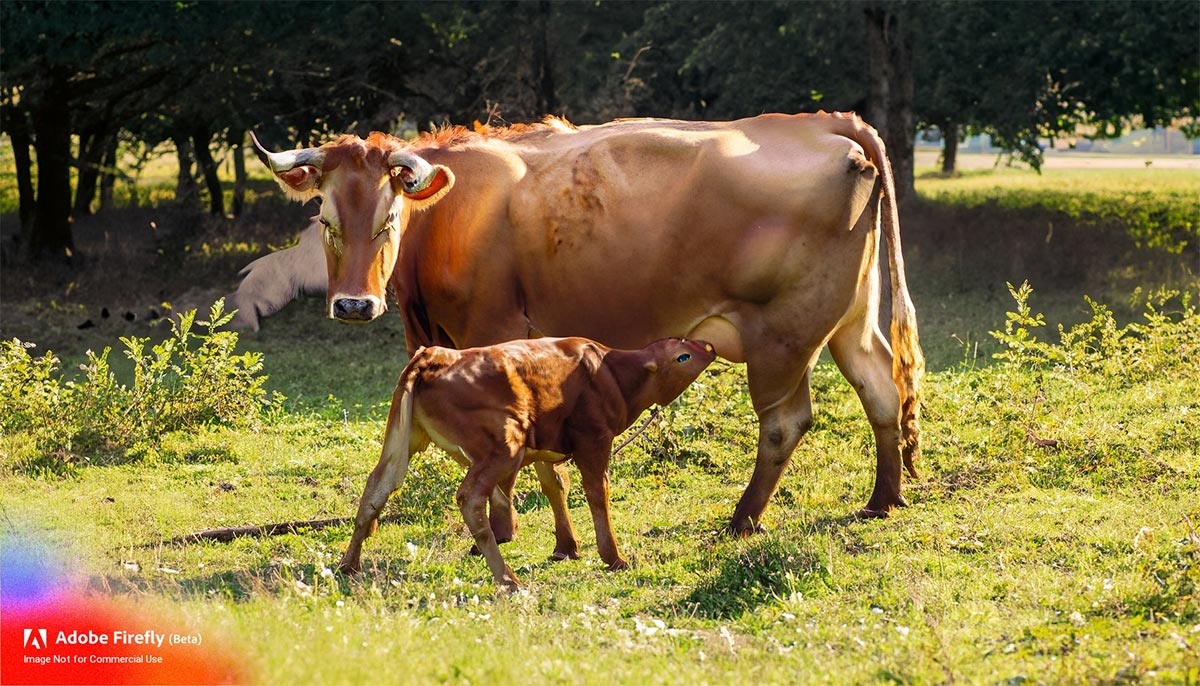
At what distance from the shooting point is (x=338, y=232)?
7238 mm

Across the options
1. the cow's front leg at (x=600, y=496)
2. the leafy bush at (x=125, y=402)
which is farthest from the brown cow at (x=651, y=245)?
the leafy bush at (x=125, y=402)

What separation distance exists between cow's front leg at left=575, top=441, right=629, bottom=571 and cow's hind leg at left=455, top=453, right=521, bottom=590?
1.54 ft

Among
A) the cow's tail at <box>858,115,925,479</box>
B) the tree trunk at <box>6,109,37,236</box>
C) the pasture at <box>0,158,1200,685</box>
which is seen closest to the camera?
the pasture at <box>0,158,1200,685</box>

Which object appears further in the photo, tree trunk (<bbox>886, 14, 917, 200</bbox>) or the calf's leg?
tree trunk (<bbox>886, 14, 917, 200</bbox>)

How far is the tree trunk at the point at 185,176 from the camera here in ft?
76.8

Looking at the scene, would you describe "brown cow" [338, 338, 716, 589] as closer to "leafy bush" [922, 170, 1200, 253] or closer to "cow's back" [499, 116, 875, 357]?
"cow's back" [499, 116, 875, 357]

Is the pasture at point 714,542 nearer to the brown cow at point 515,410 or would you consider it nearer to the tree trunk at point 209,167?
the brown cow at point 515,410

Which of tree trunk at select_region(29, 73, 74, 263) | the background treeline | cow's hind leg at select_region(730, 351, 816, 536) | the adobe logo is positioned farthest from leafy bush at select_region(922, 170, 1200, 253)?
the adobe logo

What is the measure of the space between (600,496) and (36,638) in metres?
2.63

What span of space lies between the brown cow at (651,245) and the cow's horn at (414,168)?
12 millimetres

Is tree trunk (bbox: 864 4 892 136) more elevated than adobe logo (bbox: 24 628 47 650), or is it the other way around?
tree trunk (bbox: 864 4 892 136)

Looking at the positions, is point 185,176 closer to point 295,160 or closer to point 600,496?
point 295,160

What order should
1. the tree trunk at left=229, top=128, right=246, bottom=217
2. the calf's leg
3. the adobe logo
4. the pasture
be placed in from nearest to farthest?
the pasture < the adobe logo < the calf's leg < the tree trunk at left=229, top=128, right=246, bottom=217

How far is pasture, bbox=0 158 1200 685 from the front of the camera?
202 inches
